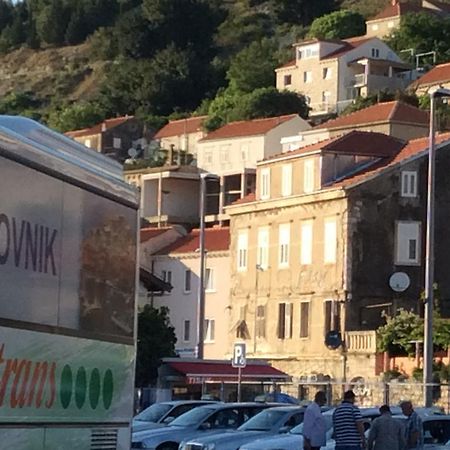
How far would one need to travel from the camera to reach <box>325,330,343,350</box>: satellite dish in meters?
73.3

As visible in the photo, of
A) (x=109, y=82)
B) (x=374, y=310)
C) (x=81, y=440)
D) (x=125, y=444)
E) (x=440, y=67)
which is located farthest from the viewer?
(x=109, y=82)

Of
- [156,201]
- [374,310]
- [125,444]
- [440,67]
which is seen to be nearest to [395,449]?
[125,444]

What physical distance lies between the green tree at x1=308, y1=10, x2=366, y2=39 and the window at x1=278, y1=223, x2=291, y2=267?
90.3m

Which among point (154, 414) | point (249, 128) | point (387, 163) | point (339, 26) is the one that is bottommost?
point (154, 414)

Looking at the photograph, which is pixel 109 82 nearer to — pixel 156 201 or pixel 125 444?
pixel 156 201

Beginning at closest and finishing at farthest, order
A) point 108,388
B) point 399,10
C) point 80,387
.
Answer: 1. point 80,387
2. point 108,388
3. point 399,10

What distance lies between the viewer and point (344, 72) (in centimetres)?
14550

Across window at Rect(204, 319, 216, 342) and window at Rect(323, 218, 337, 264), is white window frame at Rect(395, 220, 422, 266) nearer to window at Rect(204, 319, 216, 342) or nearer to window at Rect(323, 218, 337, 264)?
window at Rect(323, 218, 337, 264)

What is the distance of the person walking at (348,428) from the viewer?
86.1ft

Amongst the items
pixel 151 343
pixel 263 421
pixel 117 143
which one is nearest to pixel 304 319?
pixel 151 343

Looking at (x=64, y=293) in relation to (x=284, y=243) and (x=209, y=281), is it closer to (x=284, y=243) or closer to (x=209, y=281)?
(x=284, y=243)

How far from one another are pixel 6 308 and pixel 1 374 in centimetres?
53

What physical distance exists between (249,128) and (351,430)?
98950 millimetres

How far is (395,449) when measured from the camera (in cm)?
2672
